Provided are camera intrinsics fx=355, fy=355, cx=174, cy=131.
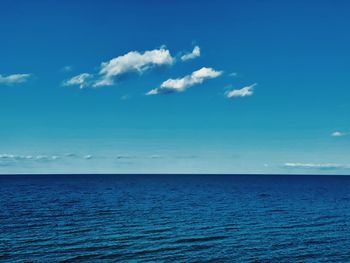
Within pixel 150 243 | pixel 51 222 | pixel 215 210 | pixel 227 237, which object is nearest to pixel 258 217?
pixel 215 210

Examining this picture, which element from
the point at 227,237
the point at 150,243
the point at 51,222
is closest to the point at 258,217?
the point at 227,237

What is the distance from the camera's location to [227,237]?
3891cm

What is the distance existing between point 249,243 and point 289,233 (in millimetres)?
7862

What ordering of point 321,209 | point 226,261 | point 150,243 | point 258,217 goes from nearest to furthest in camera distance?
point 226,261 → point 150,243 → point 258,217 → point 321,209

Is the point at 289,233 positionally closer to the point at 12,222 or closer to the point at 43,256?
the point at 43,256

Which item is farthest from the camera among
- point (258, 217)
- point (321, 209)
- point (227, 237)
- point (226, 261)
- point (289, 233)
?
point (321, 209)

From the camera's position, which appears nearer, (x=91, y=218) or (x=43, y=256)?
(x=43, y=256)

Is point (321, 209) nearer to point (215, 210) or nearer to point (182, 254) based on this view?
point (215, 210)

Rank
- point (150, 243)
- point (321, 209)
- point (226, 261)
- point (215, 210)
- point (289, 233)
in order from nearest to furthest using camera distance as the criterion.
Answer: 1. point (226, 261)
2. point (150, 243)
3. point (289, 233)
4. point (215, 210)
5. point (321, 209)

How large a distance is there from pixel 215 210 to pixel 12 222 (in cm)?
3202

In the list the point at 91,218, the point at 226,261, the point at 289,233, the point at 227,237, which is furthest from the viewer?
the point at 91,218

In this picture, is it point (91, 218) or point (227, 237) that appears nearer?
point (227, 237)

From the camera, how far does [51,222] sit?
46.4 m

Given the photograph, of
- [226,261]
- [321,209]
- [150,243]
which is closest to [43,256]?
[150,243]
